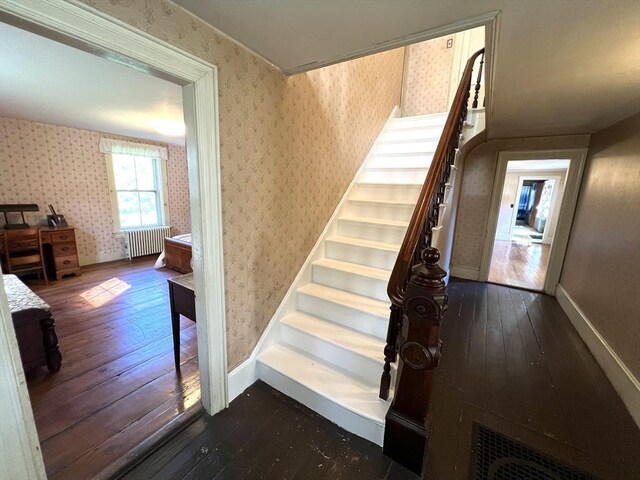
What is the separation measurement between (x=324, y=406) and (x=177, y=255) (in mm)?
3732

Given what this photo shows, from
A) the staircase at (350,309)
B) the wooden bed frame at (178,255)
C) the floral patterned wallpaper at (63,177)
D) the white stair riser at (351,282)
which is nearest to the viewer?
the staircase at (350,309)

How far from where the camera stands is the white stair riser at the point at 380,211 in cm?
254

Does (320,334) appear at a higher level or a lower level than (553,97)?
lower

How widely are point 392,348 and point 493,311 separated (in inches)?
91.8

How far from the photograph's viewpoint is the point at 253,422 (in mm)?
1577

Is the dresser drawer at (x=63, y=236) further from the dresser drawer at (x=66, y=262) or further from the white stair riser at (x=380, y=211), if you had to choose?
the white stair riser at (x=380, y=211)

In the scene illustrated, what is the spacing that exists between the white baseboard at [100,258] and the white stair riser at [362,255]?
15.2 feet

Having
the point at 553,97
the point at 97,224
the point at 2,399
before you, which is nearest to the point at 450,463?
the point at 2,399

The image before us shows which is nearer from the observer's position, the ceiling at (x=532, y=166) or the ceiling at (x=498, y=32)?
the ceiling at (x=498, y=32)

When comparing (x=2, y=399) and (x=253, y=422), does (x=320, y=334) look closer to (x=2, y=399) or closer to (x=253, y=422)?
(x=253, y=422)

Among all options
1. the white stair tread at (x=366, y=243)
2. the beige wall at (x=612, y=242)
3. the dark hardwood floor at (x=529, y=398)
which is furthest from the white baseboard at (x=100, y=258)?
the beige wall at (x=612, y=242)

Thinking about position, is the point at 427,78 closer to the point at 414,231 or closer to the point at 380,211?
the point at 380,211

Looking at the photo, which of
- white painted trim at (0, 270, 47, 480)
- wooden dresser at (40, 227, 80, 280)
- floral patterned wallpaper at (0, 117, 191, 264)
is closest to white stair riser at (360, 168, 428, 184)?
white painted trim at (0, 270, 47, 480)

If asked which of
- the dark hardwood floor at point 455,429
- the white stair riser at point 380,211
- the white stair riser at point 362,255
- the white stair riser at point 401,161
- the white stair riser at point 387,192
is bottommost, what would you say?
the dark hardwood floor at point 455,429
